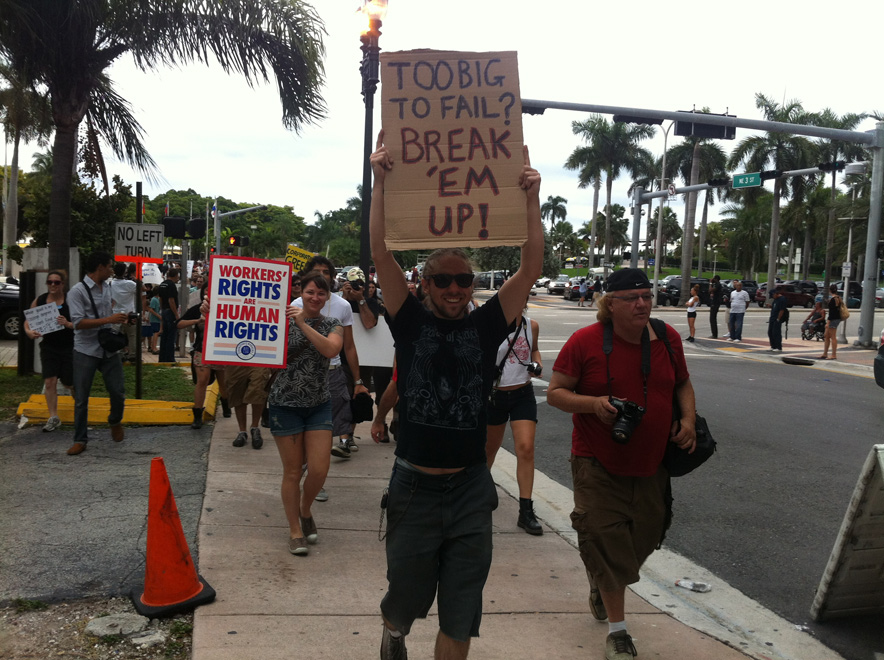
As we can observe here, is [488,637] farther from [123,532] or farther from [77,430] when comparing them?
[77,430]

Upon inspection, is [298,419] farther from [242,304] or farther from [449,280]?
[449,280]

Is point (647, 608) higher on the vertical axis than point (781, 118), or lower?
lower

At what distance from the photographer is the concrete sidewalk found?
3.78m

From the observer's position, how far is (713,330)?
2520cm

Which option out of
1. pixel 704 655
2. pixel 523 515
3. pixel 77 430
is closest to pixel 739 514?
pixel 523 515

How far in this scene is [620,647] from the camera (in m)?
3.68

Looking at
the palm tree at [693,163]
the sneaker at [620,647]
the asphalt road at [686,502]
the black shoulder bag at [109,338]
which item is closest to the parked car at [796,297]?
the palm tree at [693,163]

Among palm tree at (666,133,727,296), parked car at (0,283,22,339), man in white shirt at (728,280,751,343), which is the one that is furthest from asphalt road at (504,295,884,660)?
palm tree at (666,133,727,296)

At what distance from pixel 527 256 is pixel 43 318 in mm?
6554

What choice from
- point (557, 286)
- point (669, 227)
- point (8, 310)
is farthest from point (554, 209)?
point (8, 310)

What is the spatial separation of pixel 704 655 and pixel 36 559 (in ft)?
11.9

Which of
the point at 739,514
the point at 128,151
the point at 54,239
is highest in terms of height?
the point at 128,151

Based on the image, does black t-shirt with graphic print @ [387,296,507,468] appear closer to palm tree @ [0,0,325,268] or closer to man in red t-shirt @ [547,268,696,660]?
man in red t-shirt @ [547,268,696,660]

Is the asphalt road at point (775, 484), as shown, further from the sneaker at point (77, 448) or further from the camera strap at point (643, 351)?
the sneaker at point (77, 448)
